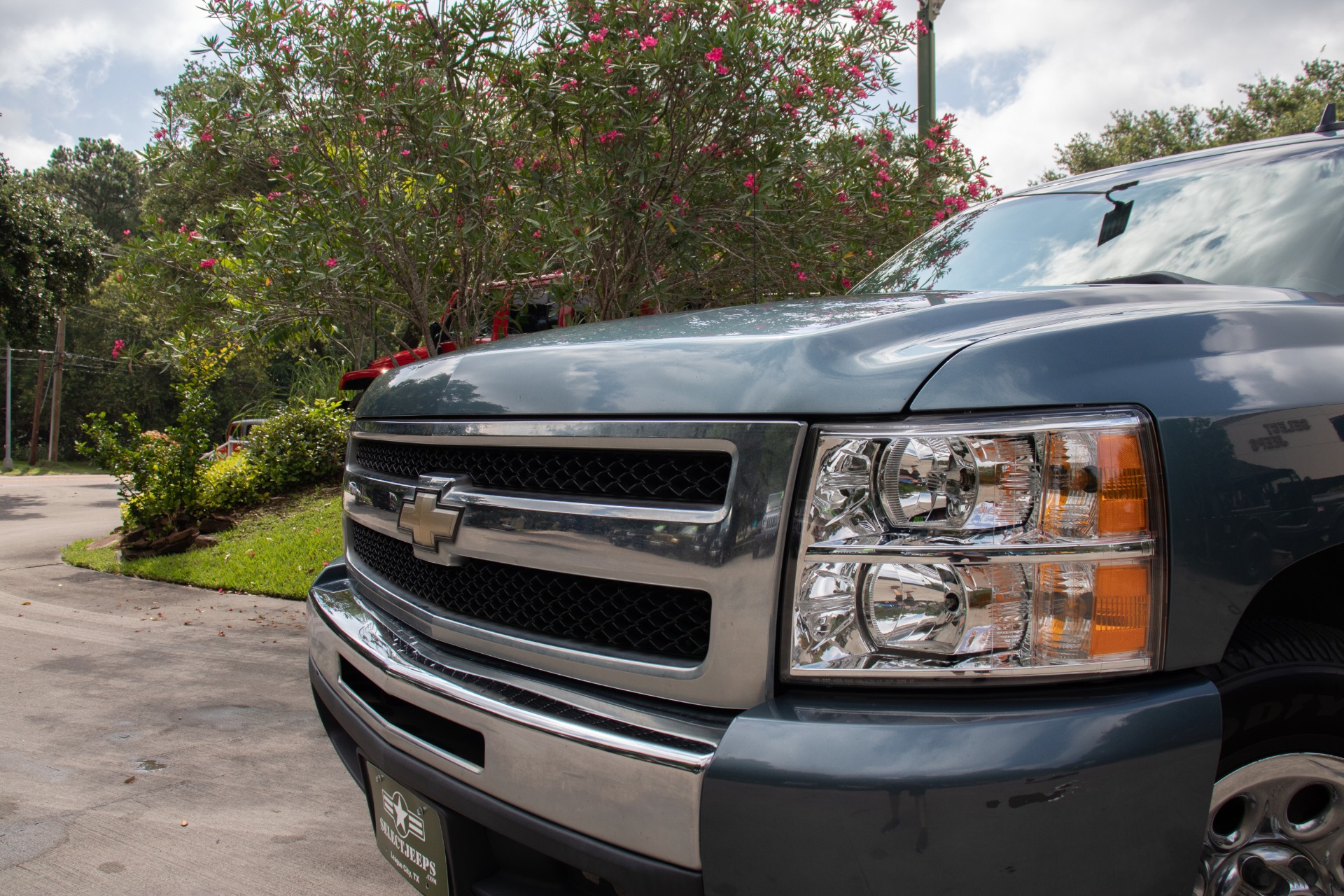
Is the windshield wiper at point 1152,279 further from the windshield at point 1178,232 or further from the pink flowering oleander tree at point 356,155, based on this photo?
the pink flowering oleander tree at point 356,155

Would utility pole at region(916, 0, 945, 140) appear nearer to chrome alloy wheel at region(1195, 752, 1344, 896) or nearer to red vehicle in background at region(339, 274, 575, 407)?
red vehicle in background at region(339, 274, 575, 407)

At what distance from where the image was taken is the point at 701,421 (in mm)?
1438

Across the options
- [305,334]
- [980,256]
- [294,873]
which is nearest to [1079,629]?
[980,256]

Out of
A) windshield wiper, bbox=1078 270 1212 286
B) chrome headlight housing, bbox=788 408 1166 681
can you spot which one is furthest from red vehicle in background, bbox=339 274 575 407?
chrome headlight housing, bbox=788 408 1166 681

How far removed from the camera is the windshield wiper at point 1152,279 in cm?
221

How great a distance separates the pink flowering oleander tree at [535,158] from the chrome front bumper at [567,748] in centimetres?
410

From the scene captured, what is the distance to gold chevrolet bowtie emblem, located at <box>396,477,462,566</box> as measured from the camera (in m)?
1.84

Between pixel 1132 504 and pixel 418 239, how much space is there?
557cm

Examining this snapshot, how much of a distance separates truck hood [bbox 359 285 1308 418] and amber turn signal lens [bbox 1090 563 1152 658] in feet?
1.23

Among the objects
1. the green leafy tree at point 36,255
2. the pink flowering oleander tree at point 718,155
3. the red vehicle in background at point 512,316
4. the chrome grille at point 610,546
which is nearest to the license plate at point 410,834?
A: the chrome grille at point 610,546

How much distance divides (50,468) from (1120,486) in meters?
41.7

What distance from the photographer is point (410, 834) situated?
1.85 metres

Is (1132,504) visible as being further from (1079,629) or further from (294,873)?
(294,873)

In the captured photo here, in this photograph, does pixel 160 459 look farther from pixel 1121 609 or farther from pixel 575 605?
pixel 1121 609
